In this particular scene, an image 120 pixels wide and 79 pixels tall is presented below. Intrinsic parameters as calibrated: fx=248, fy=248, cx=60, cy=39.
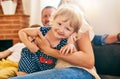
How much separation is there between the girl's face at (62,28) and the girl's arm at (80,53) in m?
0.09

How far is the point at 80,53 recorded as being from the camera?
1498mm

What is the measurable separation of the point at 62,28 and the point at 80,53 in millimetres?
189

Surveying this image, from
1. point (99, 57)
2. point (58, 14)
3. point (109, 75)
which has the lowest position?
point (109, 75)

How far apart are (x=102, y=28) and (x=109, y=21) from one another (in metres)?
0.10

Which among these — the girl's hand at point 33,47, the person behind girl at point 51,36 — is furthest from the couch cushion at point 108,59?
the girl's hand at point 33,47

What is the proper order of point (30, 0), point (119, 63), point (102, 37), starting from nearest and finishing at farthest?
point (119, 63) < point (102, 37) < point (30, 0)

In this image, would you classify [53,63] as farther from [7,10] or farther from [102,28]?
[7,10]

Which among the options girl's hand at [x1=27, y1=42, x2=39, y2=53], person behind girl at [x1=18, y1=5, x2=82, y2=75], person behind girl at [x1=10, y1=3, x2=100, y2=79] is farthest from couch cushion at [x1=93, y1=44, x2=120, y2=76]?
girl's hand at [x1=27, y1=42, x2=39, y2=53]

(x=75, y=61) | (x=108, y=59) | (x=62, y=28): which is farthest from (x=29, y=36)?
(x=108, y=59)

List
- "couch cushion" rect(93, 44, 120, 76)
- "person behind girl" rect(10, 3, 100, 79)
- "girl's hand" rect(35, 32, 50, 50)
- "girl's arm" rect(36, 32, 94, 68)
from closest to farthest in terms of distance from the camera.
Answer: "person behind girl" rect(10, 3, 100, 79)
"girl's arm" rect(36, 32, 94, 68)
"girl's hand" rect(35, 32, 50, 50)
"couch cushion" rect(93, 44, 120, 76)

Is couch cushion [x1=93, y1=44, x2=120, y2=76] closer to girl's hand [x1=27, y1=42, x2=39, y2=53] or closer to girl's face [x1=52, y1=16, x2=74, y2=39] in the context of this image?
girl's face [x1=52, y1=16, x2=74, y2=39]

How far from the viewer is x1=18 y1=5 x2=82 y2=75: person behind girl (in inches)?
60.0

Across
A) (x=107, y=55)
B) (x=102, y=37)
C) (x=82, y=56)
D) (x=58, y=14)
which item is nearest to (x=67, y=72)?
(x=82, y=56)

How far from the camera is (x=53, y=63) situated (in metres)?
1.59
